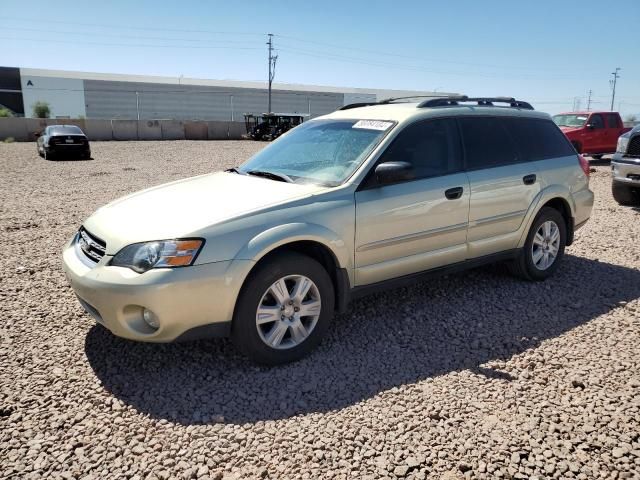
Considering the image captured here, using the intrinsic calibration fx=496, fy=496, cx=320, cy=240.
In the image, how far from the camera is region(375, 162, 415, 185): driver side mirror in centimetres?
363

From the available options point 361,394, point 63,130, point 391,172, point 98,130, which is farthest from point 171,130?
point 361,394

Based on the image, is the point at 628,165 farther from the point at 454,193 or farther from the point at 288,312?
the point at 288,312

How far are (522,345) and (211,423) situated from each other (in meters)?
2.39

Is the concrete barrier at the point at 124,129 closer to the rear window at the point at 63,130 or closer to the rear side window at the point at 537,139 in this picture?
the rear window at the point at 63,130

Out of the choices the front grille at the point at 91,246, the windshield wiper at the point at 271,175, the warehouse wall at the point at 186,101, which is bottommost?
the front grille at the point at 91,246

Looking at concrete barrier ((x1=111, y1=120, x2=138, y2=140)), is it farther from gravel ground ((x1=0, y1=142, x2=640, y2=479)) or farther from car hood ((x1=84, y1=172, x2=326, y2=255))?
car hood ((x1=84, y1=172, x2=326, y2=255))

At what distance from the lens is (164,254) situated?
3.04 metres

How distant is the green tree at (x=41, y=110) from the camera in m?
50.2

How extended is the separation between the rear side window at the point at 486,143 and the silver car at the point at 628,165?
5.47 meters

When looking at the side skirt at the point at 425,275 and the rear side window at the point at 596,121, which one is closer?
the side skirt at the point at 425,275

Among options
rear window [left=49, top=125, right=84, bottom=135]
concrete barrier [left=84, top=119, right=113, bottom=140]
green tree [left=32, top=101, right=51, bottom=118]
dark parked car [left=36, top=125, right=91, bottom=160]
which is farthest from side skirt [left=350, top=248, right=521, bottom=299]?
green tree [left=32, top=101, right=51, bottom=118]

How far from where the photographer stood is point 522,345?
12.5 feet

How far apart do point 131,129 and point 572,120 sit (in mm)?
27297

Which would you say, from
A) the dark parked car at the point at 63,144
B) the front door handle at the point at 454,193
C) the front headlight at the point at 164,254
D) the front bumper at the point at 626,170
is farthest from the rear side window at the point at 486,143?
the dark parked car at the point at 63,144
